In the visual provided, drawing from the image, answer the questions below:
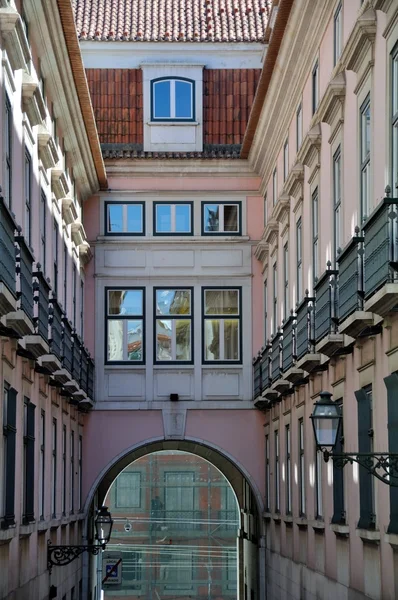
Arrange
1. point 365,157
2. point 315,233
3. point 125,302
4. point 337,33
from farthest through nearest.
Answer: point 125,302 → point 315,233 → point 337,33 → point 365,157

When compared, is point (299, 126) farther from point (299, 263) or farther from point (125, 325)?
point (125, 325)

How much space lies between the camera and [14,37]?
1459 centimetres

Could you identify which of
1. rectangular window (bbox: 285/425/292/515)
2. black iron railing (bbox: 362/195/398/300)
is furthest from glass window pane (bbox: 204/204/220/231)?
black iron railing (bbox: 362/195/398/300)

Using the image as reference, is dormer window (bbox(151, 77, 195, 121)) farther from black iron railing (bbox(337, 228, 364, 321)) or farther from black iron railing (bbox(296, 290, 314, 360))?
black iron railing (bbox(337, 228, 364, 321))

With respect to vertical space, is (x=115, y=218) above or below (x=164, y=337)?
above

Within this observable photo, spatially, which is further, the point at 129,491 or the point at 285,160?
the point at 129,491

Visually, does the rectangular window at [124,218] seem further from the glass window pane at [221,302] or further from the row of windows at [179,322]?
the glass window pane at [221,302]

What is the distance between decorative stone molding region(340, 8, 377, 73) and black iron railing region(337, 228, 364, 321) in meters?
2.03

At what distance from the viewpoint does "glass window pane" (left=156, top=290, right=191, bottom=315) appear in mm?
27969

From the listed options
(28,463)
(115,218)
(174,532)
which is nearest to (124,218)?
(115,218)

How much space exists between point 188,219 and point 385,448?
15.5 m

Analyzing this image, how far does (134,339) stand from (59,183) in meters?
7.38

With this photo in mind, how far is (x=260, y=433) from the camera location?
27.6 meters

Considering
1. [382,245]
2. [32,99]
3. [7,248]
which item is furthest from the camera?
[32,99]
